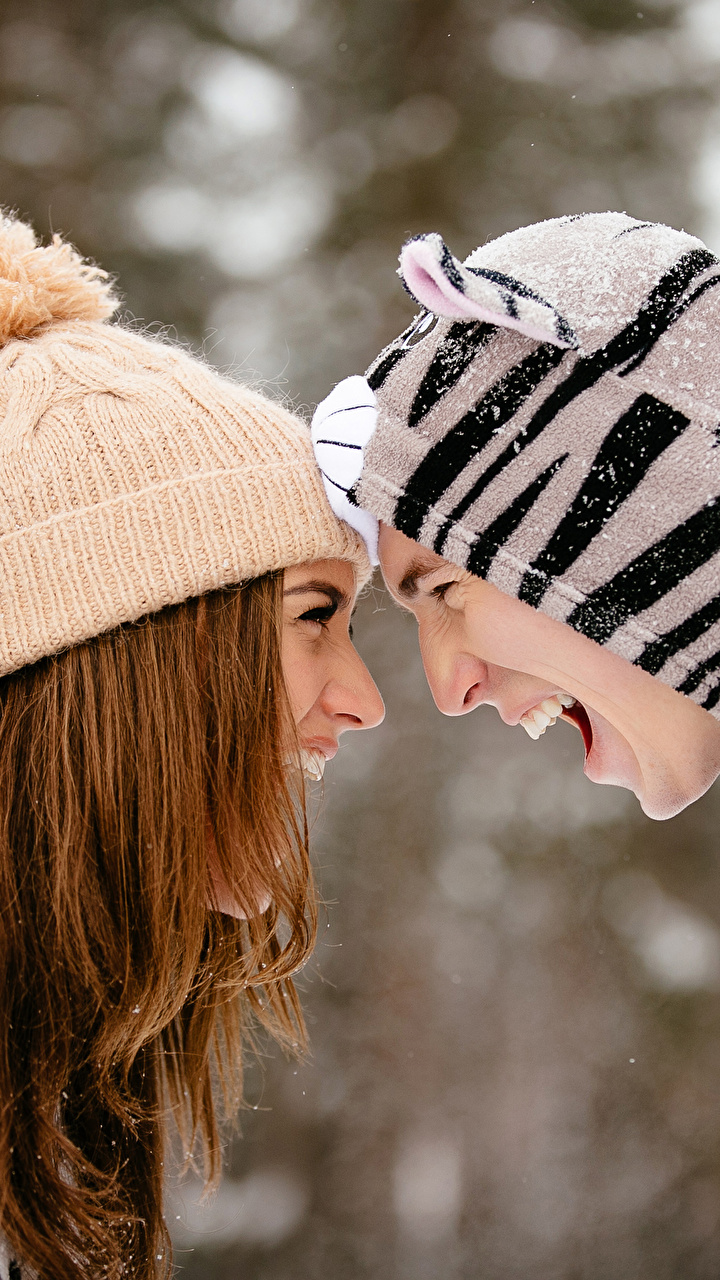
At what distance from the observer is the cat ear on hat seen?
0.88 meters

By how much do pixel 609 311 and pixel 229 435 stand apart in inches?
17.2

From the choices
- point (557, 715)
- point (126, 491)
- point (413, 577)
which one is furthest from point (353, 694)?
point (126, 491)

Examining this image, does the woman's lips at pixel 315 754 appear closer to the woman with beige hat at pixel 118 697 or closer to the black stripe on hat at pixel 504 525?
the woman with beige hat at pixel 118 697

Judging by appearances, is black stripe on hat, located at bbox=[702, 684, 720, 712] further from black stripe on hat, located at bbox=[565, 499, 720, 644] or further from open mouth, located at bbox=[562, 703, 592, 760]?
open mouth, located at bbox=[562, 703, 592, 760]

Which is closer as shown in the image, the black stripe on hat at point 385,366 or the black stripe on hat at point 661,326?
the black stripe on hat at point 661,326

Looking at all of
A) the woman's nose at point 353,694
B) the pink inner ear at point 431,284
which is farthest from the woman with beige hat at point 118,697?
the pink inner ear at point 431,284

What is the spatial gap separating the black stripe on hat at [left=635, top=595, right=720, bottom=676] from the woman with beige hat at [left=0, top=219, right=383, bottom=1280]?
0.39 metres

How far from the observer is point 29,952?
3.41 ft

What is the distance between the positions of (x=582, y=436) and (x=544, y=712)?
497mm

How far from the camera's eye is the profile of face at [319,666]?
115 centimetres

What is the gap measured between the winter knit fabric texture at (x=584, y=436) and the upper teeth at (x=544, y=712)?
1.13ft

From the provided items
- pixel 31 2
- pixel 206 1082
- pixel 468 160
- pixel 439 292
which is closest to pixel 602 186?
pixel 468 160

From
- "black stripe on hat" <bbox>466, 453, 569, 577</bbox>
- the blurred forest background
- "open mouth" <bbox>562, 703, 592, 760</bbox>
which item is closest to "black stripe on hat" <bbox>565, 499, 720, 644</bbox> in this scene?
"black stripe on hat" <bbox>466, 453, 569, 577</bbox>

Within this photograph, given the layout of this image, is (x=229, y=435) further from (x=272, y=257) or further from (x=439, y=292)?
(x=272, y=257)
